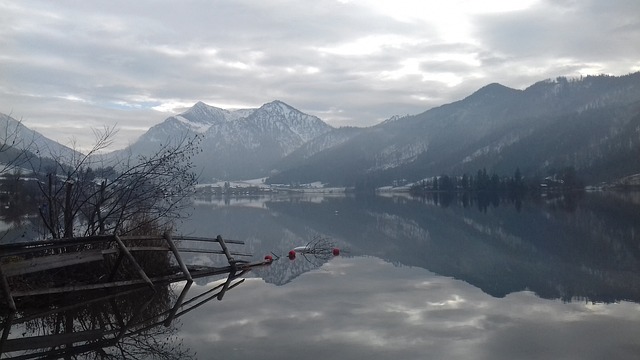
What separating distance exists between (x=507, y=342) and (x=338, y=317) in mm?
3731

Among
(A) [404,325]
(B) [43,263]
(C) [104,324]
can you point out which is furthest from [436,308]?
(B) [43,263]

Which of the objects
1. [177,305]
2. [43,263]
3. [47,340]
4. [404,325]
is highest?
[43,263]

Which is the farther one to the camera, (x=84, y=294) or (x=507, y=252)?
(x=507, y=252)

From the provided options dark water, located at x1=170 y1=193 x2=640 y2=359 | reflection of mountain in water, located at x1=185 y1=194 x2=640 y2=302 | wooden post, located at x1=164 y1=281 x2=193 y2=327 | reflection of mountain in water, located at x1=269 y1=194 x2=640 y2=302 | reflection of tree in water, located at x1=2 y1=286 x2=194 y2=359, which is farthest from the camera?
reflection of mountain in water, located at x1=185 y1=194 x2=640 y2=302

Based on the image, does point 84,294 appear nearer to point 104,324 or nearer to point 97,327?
point 104,324

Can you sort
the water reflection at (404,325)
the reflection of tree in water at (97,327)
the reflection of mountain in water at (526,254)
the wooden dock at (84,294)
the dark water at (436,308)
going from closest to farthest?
the reflection of tree in water at (97,327), the water reflection at (404,325), the dark water at (436,308), the wooden dock at (84,294), the reflection of mountain in water at (526,254)

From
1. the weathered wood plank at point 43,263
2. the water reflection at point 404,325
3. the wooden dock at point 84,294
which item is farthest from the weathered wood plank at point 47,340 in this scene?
the weathered wood plank at point 43,263

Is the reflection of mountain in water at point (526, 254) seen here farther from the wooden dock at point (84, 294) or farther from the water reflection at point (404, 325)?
the wooden dock at point (84, 294)

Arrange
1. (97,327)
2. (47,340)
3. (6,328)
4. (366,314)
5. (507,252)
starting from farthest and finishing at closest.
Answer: (507,252) < (366,314) < (6,328) < (97,327) < (47,340)

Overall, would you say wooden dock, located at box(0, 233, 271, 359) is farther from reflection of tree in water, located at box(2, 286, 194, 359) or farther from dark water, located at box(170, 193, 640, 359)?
dark water, located at box(170, 193, 640, 359)

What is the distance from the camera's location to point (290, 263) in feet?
74.3

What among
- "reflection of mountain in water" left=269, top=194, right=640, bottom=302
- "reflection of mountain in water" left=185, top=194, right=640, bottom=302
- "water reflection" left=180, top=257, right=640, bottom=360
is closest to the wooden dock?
"water reflection" left=180, top=257, right=640, bottom=360

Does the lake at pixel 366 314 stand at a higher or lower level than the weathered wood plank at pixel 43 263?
lower

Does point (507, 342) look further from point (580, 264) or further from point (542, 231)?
point (542, 231)
